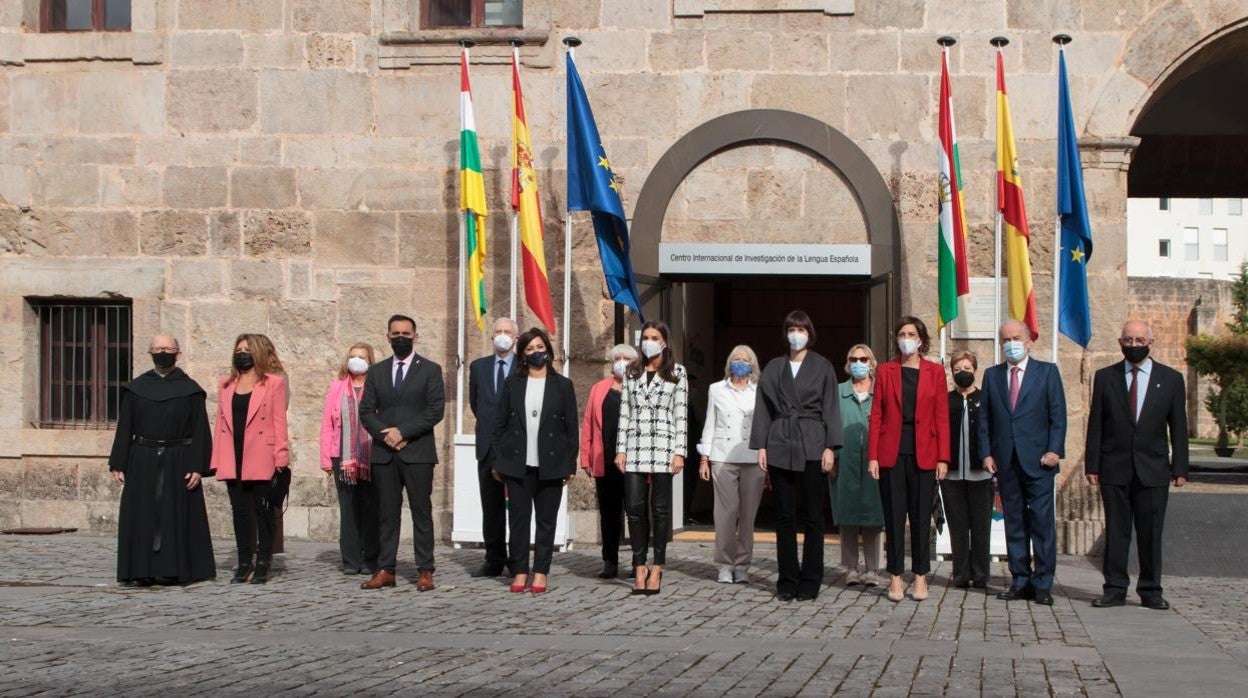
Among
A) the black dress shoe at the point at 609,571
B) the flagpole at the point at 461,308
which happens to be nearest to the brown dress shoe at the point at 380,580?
the black dress shoe at the point at 609,571

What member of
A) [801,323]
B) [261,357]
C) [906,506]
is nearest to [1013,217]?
[801,323]

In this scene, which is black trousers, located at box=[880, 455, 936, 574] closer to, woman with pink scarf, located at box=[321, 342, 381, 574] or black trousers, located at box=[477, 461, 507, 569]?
black trousers, located at box=[477, 461, 507, 569]

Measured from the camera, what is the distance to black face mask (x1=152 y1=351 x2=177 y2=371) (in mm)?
11898

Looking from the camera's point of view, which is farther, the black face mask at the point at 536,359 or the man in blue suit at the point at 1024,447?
the black face mask at the point at 536,359

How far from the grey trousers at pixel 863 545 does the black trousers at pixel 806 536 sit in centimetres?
91

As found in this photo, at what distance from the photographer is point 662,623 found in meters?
9.77

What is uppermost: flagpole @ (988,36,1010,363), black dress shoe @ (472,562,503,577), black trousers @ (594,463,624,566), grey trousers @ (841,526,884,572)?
flagpole @ (988,36,1010,363)

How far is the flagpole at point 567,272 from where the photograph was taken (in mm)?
14305

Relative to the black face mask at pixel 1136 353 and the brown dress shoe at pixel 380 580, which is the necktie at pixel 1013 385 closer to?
the black face mask at pixel 1136 353

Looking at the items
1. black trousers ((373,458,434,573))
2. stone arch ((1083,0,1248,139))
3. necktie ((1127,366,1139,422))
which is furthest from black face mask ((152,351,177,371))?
stone arch ((1083,0,1248,139))

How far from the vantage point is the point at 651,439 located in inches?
448

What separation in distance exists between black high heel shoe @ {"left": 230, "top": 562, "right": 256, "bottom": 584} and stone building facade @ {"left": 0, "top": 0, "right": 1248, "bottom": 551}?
3.11 m

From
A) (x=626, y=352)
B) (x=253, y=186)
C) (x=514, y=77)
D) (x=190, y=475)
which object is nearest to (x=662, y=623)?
(x=626, y=352)

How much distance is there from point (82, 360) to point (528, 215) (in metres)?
4.56
